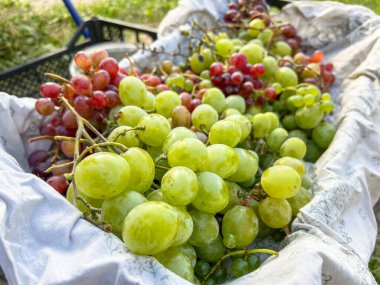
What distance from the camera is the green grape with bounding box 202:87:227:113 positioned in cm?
128

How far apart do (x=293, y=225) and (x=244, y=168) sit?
20 centimetres

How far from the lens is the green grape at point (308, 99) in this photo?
140 centimetres

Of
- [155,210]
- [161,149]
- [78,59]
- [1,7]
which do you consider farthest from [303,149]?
[1,7]

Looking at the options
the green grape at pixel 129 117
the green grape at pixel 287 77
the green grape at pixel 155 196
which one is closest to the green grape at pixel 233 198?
the green grape at pixel 155 196

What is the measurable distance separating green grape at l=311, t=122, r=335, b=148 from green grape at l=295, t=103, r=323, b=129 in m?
0.03

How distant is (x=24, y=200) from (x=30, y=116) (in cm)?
51

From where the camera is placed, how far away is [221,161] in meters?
0.95

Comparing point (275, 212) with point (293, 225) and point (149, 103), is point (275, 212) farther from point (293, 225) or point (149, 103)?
point (149, 103)

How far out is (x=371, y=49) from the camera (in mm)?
1749

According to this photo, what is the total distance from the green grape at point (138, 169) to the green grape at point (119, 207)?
32mm

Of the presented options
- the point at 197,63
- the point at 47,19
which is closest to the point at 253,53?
the point at 197,63

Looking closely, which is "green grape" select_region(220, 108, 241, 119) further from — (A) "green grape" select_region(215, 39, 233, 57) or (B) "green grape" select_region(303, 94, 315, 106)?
(A) "green grape" select_region(215, 39, 233, 57)

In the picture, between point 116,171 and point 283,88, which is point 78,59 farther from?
point 283,88

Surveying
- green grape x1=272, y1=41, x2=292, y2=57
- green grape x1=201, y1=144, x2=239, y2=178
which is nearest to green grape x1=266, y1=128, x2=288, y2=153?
green grape x1=201, y1=144, x2=239, y2=178
